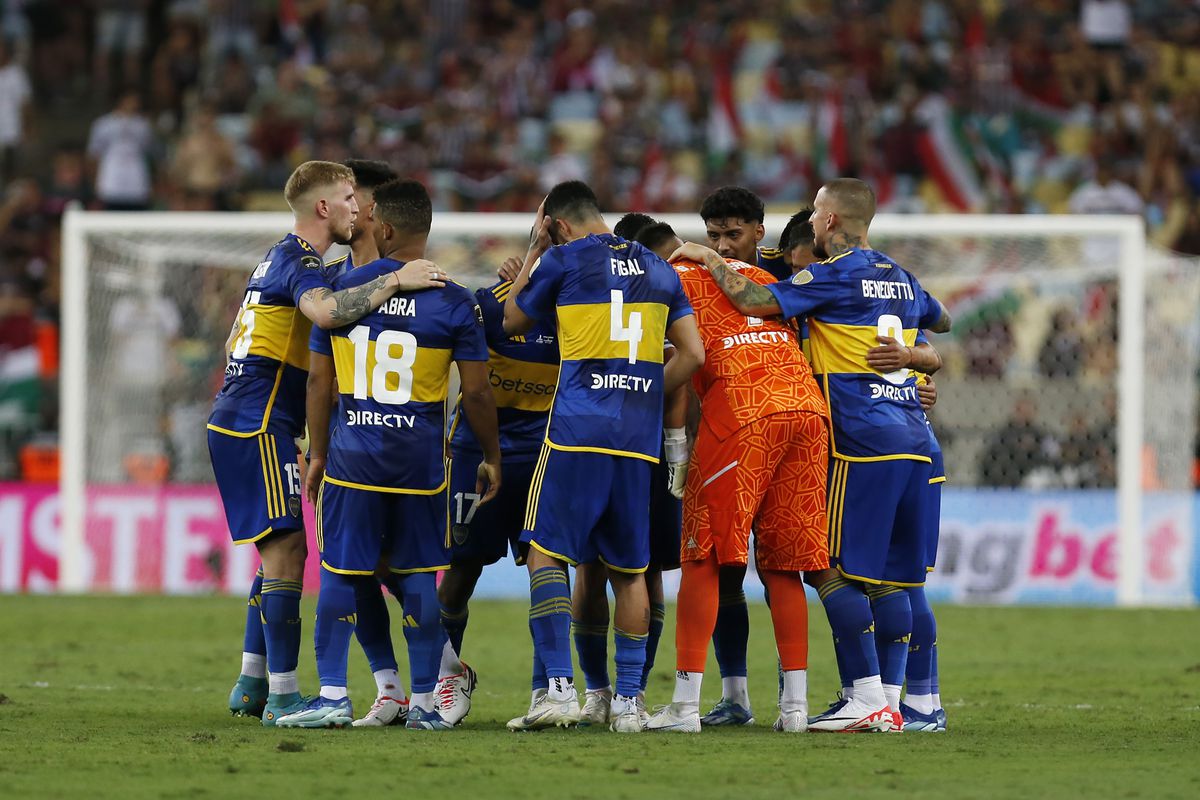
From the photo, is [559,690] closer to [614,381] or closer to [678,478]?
[678,478]

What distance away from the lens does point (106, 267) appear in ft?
57.4

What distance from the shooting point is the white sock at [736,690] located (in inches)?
336

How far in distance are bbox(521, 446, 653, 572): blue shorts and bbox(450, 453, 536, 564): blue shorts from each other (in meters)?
0.61

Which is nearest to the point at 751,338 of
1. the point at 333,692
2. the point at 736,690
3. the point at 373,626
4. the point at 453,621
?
the point at 736,690

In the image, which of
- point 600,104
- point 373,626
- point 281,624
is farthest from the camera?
point 600,104

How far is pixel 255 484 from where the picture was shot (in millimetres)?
8289

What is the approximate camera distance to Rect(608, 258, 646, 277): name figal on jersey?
312 inches

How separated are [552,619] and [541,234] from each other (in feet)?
5.83

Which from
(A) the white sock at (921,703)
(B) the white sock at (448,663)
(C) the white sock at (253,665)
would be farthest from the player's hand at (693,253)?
(C) the white sock at (253,665)

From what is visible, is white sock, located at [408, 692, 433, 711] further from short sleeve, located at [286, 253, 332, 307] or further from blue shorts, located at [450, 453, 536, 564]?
short sleeve, located at [286, 253, 332, 307]

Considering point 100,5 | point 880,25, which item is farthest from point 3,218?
point 880,25

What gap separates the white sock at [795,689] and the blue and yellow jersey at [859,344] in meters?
1.00

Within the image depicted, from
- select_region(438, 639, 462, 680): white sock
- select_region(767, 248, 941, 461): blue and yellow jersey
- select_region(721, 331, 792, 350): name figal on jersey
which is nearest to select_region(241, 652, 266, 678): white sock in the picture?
select_region(438, 639, 462, 680): white sock

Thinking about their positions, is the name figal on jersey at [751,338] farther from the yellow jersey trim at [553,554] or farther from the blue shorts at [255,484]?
the blue shorts at [255,484]
